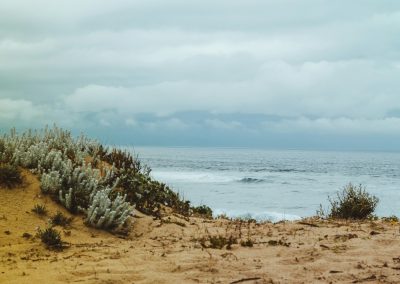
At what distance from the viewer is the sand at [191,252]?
548 cm

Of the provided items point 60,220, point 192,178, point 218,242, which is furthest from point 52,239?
point 192,178

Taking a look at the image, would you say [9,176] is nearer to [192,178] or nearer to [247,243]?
[247,243]

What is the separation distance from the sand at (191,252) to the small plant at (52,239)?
11 centimetres

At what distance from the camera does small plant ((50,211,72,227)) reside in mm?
7971

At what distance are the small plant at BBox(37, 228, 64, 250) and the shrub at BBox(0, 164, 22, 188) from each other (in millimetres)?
2076

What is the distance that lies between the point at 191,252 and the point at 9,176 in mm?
4059

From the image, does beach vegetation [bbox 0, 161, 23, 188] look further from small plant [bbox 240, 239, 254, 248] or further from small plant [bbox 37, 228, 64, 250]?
small plant [bbox 240, 239, 254, 248]

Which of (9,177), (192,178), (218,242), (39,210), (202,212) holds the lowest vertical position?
(192,178)

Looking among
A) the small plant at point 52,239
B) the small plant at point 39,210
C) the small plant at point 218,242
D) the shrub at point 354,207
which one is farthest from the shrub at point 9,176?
the shrub at point 354,207

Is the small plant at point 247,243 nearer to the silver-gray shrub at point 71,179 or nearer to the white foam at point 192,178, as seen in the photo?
the silver-gray shrub at point 71,179

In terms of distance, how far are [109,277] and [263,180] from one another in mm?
36483

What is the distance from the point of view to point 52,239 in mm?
6965

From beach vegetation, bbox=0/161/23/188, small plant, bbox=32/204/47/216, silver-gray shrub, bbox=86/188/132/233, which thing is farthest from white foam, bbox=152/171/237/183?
small plant, bbox=32/204/47/216

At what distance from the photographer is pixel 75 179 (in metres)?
9.04
